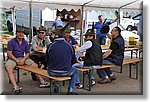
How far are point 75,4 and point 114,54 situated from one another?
1182 mm

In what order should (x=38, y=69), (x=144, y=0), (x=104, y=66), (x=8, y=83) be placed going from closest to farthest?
1. (x=144, y=0)
2. (x=8, y=83)
3. (x=38, y=69)
4. (x=104, y=66)

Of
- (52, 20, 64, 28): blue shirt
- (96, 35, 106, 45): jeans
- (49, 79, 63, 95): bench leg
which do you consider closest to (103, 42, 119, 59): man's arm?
(96, 35, 106, 45): jeans

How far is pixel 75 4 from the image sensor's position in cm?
546

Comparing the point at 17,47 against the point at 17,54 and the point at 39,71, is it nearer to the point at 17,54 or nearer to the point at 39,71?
the point at 17,54

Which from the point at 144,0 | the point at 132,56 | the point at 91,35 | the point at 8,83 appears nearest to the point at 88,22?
the point at 91,35

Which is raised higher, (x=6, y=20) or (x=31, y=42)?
(x=6, y=20)

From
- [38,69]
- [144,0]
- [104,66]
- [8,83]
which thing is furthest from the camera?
[104,66]

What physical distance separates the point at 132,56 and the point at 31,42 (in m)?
1.69

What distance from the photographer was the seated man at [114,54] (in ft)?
16.2

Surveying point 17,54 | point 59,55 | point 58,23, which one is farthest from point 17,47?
point 59,55

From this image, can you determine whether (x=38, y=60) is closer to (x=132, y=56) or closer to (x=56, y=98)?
(x=56, y=98)

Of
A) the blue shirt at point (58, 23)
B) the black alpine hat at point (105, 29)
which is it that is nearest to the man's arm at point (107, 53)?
the black alpine hat at point (105, 29)

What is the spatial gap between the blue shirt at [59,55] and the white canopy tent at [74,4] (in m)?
0.94

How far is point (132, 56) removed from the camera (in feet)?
16.6
